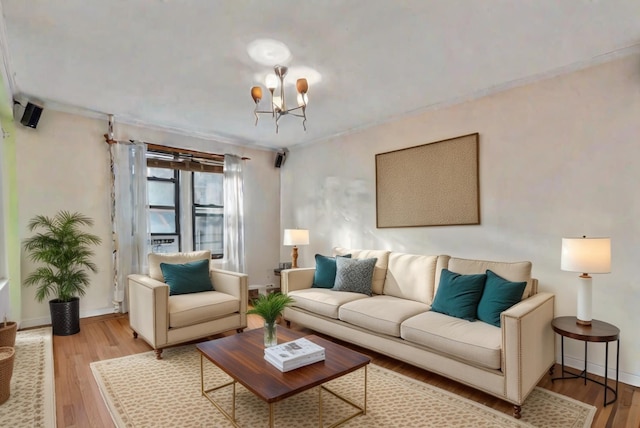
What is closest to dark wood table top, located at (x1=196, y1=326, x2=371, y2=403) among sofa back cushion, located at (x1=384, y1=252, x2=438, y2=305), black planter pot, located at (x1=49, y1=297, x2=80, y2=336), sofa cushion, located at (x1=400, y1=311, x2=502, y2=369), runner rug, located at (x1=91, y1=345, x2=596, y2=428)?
runner rug, located at (x1=91, y1=345, x2=596, y2=428)

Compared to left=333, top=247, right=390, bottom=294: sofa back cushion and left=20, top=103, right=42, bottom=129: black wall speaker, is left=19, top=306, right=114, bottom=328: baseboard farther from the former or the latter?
left=333, top=247, right=390, bottom=294: sofa back cushion

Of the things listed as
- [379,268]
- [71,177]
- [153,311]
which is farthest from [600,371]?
[71,177]

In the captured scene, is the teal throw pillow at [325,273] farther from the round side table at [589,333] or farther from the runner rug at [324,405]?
the round side table at [589,333]

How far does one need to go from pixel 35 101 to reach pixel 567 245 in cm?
516

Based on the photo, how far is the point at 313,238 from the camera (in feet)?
17.5

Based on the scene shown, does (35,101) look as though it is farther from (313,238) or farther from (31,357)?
(313,238)

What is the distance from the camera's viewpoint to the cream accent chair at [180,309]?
3043mm

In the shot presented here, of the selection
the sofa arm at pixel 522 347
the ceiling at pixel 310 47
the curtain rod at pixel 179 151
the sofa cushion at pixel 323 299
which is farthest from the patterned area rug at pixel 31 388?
the sofa arm at pixel 522 347

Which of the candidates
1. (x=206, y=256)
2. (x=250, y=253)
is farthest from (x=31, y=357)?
(x=250, y=253)

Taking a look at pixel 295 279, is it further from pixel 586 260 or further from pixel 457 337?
pixel 586 260

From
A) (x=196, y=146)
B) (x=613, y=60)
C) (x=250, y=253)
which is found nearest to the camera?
(x=613, y=60)

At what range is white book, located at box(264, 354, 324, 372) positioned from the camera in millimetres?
2029

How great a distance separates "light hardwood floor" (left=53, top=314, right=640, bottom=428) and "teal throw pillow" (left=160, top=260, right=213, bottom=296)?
614mm

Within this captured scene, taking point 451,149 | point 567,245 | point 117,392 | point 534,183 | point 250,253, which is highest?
point 451,149
